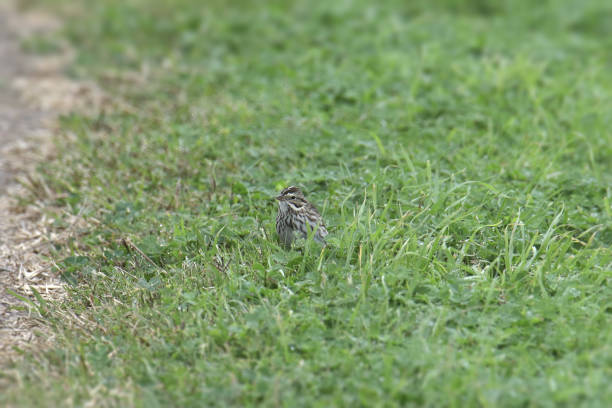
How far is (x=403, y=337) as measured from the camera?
4496 millimetres

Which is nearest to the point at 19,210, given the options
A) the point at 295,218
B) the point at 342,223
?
the point at 295,218

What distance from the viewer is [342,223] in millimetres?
5668

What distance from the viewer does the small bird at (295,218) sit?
5.52m

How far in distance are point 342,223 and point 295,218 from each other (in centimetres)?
40

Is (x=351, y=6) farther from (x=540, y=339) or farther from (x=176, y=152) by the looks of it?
(x=540, y=339)

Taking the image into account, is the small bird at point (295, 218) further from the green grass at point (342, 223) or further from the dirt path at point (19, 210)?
the dirt path at point (19, 210)

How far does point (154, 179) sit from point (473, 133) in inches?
133

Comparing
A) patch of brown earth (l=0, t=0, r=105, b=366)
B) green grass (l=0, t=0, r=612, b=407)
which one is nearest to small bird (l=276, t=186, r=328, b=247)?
green grass (l=0, t=0, r=612, b=407)

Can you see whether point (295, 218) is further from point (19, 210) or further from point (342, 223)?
point (19, 210)

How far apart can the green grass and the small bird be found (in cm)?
15

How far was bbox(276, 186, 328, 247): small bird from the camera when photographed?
5520mm

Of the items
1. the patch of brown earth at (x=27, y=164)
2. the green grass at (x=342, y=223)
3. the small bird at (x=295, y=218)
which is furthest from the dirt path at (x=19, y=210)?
the small bird at (x=295, y=218)

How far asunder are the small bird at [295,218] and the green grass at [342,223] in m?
0.15

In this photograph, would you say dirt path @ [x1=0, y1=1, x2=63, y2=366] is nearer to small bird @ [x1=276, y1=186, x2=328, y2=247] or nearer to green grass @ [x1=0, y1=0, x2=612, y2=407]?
green grass @ [x1=0, y1=0, x2=612, y2=407]
